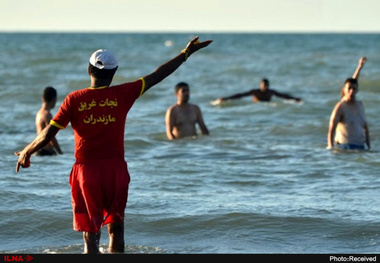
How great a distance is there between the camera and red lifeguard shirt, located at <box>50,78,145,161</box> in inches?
209

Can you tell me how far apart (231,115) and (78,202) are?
41.4 ft

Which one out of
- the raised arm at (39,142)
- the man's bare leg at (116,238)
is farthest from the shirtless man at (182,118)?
the raised arm at (39,142)

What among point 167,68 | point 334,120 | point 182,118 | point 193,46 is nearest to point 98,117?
point 167,68

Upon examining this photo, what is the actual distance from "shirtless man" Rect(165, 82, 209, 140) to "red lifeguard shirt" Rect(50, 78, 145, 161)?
7711 mm

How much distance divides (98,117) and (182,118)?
7963 millimetres

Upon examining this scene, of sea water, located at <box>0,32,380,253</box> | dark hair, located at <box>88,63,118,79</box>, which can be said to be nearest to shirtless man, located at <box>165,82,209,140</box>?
sea water, located at <box>0,32,380,253</box>

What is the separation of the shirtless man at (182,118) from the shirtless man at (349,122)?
8.04ft

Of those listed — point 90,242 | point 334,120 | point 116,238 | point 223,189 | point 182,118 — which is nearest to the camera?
point 90,242

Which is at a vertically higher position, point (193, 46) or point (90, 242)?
point (193, 46)

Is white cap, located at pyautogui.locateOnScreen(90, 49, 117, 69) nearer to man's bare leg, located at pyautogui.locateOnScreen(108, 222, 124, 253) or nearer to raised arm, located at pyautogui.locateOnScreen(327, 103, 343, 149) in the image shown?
man's bare leg, located at pyautogui.locateOnScreen(108, 222, 124, 253)

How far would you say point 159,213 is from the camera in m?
7.98

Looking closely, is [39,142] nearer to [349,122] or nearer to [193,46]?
[193,46]

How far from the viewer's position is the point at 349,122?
1161 cm

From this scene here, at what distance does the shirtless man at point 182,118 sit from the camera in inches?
518
